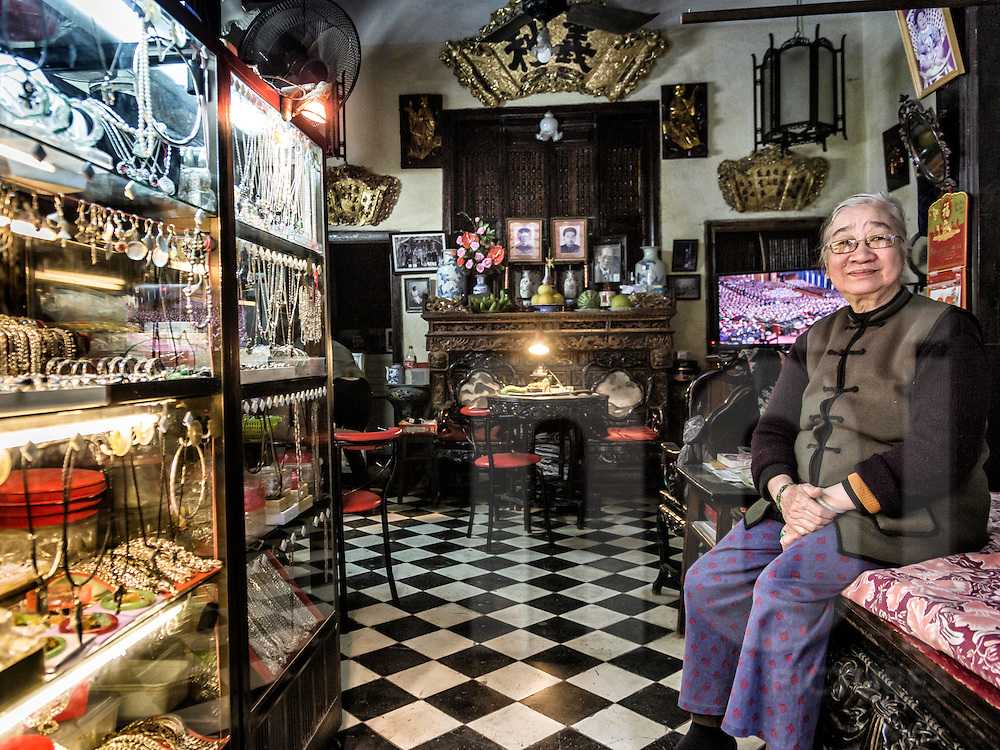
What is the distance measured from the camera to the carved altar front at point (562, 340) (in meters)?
6.68

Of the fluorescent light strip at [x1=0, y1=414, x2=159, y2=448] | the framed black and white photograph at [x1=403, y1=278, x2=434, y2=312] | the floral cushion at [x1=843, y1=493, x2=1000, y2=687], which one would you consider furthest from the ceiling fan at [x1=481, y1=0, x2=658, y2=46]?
the fluorescent light strip at [x1=0, y1=414, x2=159, y2=448]

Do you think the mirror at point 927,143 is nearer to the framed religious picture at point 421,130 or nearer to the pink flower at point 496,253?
the pink flower at point 496,253

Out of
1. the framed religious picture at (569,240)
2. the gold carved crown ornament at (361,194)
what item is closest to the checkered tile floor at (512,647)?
the framed religious picture at (569,240)

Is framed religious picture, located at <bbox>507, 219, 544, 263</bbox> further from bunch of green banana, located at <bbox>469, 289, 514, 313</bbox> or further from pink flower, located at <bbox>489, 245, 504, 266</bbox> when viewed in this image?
bunch of green banana, located at <bbox>469, 289, 514, 313</bbox>

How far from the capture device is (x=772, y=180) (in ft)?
23.5


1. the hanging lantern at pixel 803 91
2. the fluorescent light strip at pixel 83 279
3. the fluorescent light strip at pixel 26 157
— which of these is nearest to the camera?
the fluorescent light strip at pixel 26 157

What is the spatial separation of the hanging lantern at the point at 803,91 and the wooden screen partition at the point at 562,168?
4.82ft

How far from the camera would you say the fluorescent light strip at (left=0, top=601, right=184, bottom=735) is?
114 centimetres

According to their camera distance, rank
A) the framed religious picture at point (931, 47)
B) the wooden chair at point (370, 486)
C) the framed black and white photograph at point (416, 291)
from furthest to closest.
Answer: the framed black and white photograph at point (416, 291) → the wooden chair at point (370, 486) → the framed religious picture at point (931, 47)

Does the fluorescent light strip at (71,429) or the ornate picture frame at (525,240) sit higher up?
the ornate picture frame at (525,240)

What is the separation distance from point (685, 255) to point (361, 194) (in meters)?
3.59

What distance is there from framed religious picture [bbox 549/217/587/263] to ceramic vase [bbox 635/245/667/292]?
65cm

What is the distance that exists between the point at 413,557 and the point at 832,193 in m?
5.80

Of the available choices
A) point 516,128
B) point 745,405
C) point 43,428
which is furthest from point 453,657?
point 516,128
